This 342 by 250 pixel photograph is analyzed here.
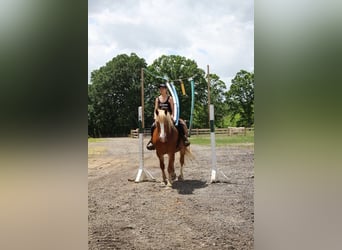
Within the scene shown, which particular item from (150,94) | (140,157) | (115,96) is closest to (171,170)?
(140,157)

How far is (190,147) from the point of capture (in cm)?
323

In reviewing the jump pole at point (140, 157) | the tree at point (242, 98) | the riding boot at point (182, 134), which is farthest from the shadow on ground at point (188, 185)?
the tree at point (242, 98)

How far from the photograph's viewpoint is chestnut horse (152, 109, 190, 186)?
3188 mm

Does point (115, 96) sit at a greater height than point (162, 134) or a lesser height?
greater

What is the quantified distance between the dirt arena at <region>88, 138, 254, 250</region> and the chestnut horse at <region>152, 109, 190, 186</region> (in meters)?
0.05

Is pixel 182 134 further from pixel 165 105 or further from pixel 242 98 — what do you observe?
pixel 242 98

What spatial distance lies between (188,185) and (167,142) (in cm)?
43

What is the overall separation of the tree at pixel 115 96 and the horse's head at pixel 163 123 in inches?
8.3

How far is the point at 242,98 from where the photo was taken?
319 cm

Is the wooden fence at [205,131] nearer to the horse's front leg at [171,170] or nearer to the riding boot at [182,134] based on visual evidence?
the riding boot at [182,134]

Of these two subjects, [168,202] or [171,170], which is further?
[171,170]
